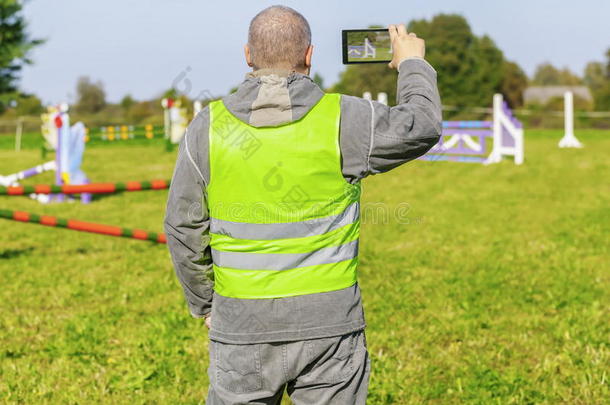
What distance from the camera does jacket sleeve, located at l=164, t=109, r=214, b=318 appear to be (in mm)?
1981

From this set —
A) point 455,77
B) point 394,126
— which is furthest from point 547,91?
point 394,126

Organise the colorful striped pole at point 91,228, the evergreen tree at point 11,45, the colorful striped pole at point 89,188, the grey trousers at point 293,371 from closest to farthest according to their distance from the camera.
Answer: the grey trousers at point 293,371, the colorful striped pole at point 89,188, the colorful striped pole at point 91,228, the evergreen tree at point 11,45

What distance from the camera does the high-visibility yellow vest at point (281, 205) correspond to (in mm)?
1917

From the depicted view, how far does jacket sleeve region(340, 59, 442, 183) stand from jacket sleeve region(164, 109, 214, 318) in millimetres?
418

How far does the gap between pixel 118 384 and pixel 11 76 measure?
45.5m

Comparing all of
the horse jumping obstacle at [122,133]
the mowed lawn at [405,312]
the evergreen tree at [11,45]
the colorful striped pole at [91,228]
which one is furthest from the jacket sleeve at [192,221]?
the evergreen tree at [11,45]

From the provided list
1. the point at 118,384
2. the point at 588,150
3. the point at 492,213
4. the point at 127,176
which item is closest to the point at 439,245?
the point at 492,213

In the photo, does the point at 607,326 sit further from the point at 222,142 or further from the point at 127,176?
the point at 127,176

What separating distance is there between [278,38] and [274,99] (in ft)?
0.57

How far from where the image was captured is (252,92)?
1942 millimetres

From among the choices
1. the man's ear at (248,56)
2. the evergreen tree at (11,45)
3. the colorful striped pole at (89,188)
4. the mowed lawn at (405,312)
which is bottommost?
the mowed lawn at (405,312)

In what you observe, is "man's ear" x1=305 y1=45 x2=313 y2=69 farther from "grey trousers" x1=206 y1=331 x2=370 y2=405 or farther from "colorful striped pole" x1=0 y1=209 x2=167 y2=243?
"colorful striped pole" x1=0 y1=209 x2=167 y2=243

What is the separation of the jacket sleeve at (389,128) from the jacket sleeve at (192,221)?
16.5 inches

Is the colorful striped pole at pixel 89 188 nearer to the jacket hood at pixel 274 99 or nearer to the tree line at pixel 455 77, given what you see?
the jacket hood at pixel 274 99
